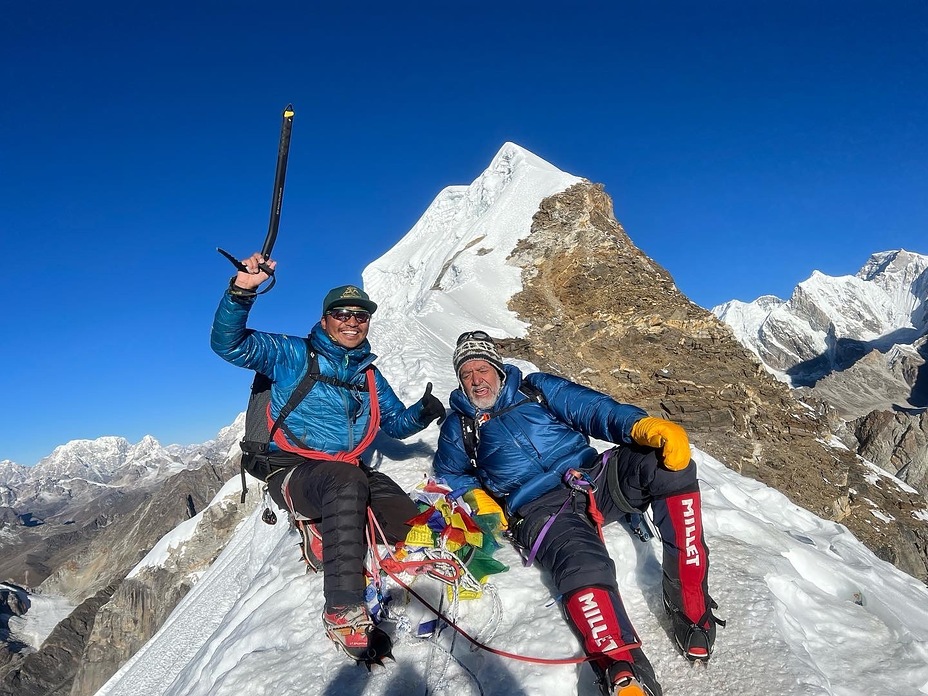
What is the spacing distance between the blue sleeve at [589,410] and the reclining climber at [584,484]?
10 mm

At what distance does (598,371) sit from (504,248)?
10945 millimetres

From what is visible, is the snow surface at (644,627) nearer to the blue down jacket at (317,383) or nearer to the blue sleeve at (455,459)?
the blue sleeve at (455,459)

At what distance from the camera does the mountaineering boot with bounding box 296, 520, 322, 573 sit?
4629 millimetres

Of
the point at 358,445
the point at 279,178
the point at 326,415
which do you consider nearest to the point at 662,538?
the point at 358,445

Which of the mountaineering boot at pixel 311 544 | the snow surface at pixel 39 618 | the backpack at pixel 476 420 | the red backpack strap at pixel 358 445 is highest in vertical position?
the backpack at pixel 476 420

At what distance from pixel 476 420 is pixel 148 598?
28.9 meters

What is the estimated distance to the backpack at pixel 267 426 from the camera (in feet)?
14.9

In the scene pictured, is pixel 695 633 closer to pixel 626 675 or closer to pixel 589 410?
pixel 626 675

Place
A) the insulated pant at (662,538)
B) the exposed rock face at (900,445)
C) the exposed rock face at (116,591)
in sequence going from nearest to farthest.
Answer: the insulated pant at (662,538)
the exposed rock face at (116,591)
the exposed rock face at (900,445)

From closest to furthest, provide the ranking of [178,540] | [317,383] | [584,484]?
[584,484] → [317,383] → [178,540]

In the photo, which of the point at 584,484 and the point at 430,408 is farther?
the point at 430,408

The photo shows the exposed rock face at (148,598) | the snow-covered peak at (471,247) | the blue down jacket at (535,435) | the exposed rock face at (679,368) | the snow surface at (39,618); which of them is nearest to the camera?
the blue down jacket at (535,435)

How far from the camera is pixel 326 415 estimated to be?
15.4 ft

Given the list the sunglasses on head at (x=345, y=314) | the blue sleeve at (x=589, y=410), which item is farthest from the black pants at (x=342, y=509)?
the blue sleeve at (x=589, y=410)
